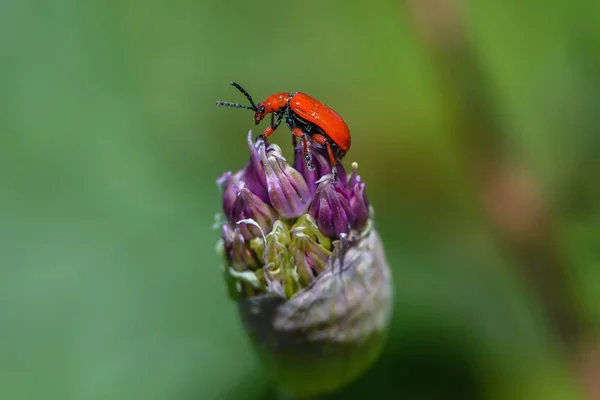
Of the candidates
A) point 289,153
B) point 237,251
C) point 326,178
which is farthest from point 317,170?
point 289,153

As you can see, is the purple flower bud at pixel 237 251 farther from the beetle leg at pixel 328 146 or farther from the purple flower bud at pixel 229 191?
the beetle leg at pixel 328 146

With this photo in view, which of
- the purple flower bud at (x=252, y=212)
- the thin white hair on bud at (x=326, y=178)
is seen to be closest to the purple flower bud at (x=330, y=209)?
the thin white hair on bud at (x=326, y=178)

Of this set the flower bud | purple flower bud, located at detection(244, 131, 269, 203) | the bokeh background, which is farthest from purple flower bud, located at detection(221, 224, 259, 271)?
the bokeh background

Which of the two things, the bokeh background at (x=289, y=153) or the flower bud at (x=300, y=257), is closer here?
the flower bud at (x=300, y=257)

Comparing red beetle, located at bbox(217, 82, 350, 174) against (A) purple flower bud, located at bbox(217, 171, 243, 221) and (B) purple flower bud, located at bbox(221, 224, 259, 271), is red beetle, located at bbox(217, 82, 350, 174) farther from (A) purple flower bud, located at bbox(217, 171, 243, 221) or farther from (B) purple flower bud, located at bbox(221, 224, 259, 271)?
(B) purple flower bud, located at bbox(221, 224, 259, 271)

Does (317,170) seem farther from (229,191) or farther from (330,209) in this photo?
(229,191)

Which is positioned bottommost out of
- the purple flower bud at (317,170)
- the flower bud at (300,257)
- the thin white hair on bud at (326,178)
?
the flower bud at (300,257)
